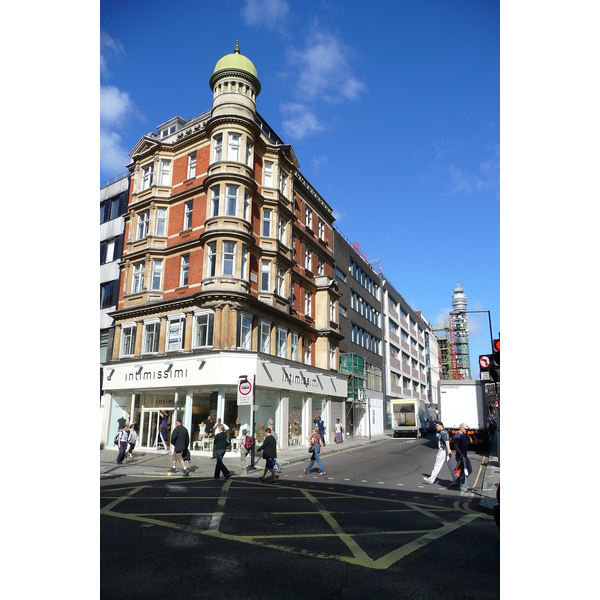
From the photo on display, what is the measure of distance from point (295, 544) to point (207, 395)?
17860 millimetres

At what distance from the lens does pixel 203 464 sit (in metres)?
20.2

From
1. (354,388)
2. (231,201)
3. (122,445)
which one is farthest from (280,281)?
(354,388)

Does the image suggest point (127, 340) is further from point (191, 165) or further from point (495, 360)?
point (495, 360)

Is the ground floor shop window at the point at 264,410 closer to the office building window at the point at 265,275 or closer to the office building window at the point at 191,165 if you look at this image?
the office building window at the point at 265,275

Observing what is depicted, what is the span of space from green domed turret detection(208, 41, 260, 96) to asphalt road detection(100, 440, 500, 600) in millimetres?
23654

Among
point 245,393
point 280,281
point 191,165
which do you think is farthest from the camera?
point 280,281

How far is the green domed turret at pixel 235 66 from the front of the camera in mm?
27328

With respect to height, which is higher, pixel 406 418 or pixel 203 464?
pixel 203 464

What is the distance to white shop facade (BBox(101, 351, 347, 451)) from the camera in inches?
934

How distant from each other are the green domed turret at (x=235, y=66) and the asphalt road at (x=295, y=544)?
77.6 ft

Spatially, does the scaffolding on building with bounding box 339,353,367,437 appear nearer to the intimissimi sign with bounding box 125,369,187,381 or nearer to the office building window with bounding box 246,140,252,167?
the intimissimi sign with bounding box 125,369,187,381
